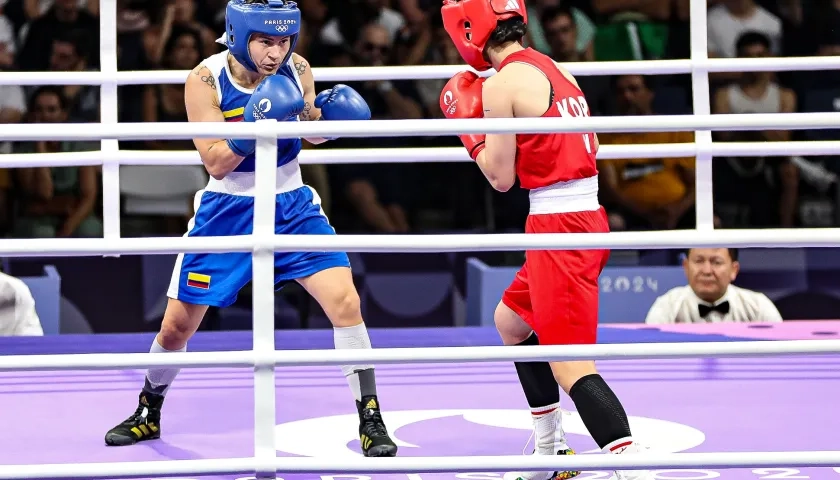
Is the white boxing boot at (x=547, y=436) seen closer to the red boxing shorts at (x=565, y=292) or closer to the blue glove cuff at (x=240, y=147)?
the red boxing shorts at (x=565, y=292)

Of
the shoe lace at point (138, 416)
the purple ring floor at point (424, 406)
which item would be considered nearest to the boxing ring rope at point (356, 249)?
the purple ring floor at point (424, 406)

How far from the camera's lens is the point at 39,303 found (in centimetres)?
462

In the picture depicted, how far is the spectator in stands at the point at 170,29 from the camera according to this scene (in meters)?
5.65

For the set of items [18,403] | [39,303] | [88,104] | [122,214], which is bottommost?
[18,403]

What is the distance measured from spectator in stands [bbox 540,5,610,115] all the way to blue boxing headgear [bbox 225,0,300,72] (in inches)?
111

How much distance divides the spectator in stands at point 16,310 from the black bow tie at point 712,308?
7.72 feet

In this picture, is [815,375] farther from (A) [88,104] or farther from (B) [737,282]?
(A) [88,104]

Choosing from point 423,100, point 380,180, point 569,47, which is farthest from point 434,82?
point 569,47

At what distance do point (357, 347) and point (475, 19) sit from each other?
837mm

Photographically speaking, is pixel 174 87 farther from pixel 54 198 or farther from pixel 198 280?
pixel 198 280

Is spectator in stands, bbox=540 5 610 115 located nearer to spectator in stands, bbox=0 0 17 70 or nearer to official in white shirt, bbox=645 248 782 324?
official in white shirt, bbox=645 248 782 324

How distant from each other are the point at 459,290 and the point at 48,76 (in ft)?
6.77

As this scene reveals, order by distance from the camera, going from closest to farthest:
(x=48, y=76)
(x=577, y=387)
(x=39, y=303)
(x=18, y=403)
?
(x=577, y=387) → (x=18, y=403) → (x=48, y=76) → (x=39, y=303)

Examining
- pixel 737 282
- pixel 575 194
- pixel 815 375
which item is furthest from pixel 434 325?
pixel 575 194
